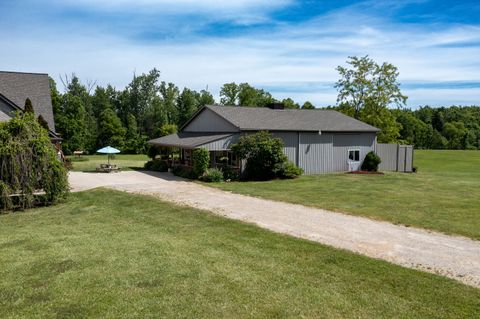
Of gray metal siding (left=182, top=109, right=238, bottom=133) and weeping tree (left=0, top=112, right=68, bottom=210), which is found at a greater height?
gray metal siding (left=182, top=109, right=238, bottom=133)

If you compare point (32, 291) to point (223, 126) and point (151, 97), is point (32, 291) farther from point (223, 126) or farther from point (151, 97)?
point (151, 97)

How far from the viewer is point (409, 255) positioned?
29.4ft

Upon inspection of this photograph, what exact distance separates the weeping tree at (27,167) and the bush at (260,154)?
11391 millimetres

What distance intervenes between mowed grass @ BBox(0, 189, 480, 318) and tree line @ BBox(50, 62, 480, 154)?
87.2ft

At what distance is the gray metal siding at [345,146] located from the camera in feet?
Result: 97.5

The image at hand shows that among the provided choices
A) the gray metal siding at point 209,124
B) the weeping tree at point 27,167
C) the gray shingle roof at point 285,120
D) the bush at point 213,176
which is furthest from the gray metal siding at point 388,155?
the weeping tree at point 27,167

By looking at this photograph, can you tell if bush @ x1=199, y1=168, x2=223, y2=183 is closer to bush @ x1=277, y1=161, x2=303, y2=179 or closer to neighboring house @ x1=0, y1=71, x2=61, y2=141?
bush @ x1=277, y1=161, x2=303, y2=179

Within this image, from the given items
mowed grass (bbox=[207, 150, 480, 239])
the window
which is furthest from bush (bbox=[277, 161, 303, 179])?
the window

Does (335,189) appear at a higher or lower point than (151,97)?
lower

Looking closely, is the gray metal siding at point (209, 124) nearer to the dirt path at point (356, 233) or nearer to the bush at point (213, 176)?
the bush at point (213, 176)

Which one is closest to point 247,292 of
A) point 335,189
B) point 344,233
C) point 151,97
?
point 344,233

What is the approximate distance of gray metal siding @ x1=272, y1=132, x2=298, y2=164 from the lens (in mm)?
27109

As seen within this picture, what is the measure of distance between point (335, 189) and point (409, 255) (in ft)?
37.1

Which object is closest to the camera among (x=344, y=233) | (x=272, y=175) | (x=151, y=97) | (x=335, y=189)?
(x=344, y=233)
